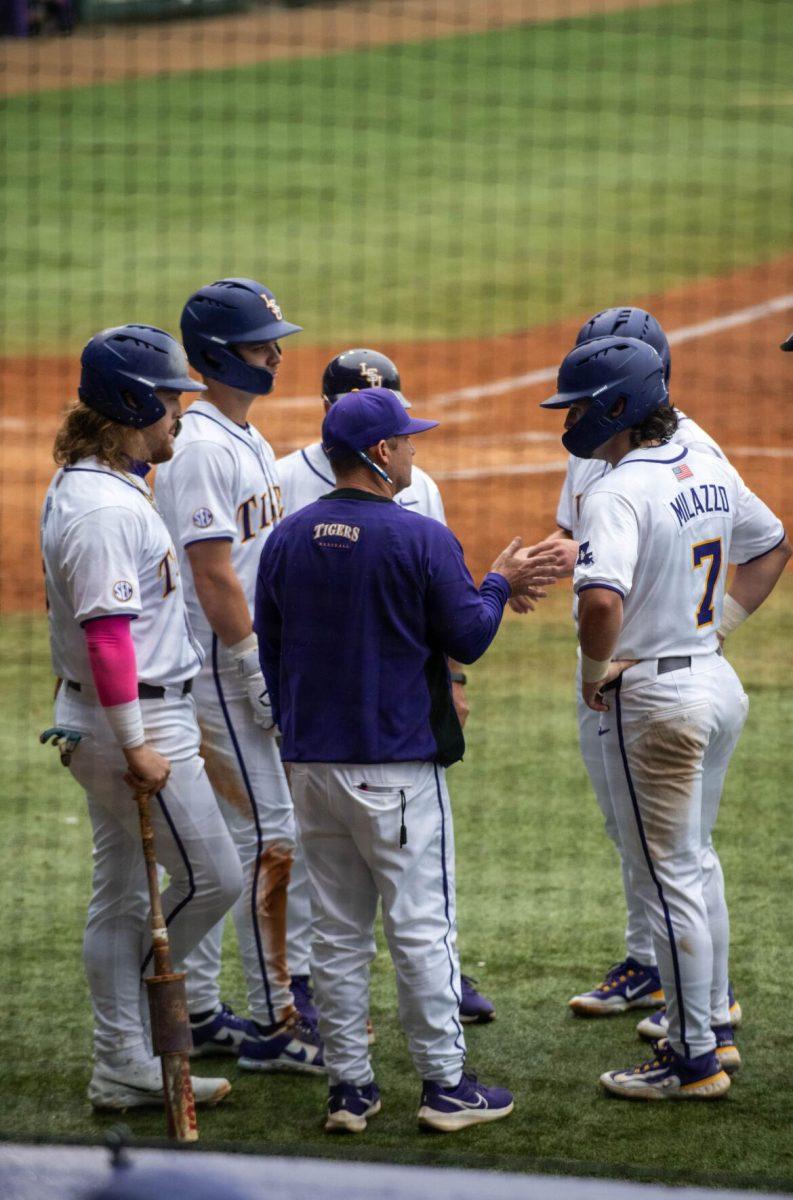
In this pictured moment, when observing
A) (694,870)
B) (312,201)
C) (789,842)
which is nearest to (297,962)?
(694,870)

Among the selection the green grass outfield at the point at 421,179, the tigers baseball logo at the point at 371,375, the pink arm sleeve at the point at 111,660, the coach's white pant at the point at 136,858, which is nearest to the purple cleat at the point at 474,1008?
the coach's white pant at the point at 136,858

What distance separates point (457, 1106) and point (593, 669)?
1.02 m

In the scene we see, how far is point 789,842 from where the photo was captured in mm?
5480

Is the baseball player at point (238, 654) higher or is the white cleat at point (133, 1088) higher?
the baseball player at point (238, 654)

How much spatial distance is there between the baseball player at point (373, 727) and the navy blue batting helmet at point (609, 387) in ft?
1.33

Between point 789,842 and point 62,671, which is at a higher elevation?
point 62,671

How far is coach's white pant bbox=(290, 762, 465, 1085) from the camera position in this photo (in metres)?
3.56

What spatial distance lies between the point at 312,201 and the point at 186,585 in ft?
54.9

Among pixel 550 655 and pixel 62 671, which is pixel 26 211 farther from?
pixel 62 671

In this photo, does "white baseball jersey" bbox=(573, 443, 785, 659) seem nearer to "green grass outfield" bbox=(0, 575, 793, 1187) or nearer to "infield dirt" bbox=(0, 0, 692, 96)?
"green grass outfield" bbox=(0, 575, 793, 1187)

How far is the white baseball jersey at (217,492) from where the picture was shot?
13.3 feet

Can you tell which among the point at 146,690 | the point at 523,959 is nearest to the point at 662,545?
the point at 146,690

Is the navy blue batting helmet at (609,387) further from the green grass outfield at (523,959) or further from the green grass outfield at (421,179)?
the green grass outfield at (421,179)

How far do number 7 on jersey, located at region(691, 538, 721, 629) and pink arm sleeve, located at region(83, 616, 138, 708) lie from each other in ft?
4.21
